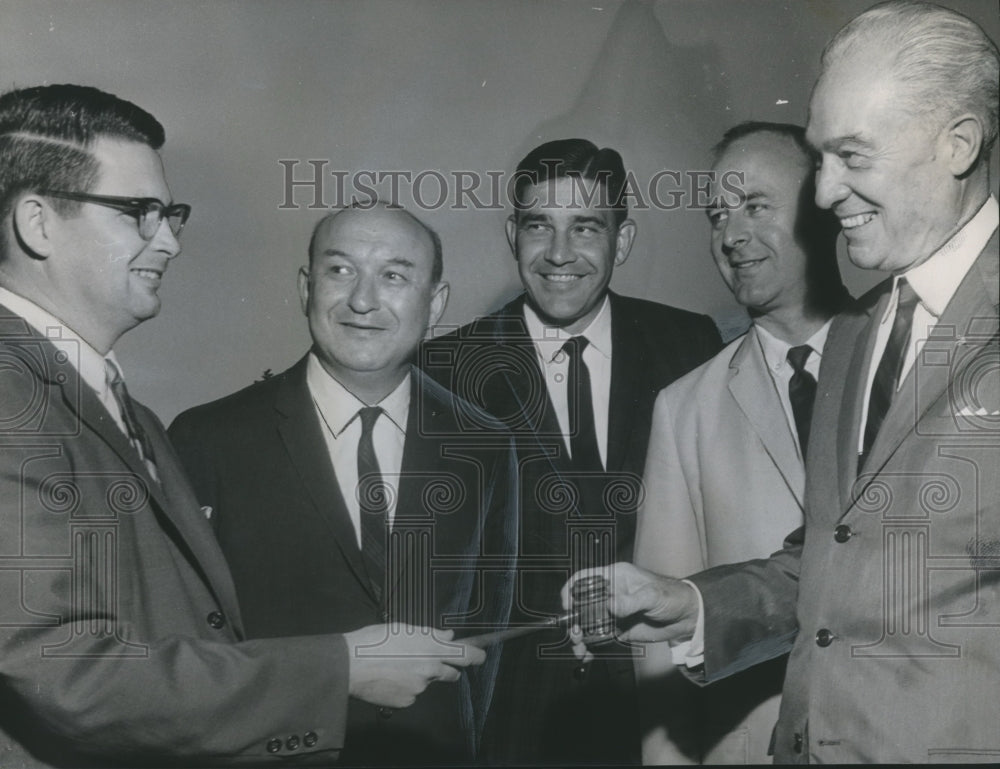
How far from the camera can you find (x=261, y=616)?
2.62 m

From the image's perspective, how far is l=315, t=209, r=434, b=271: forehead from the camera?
269 centimetres

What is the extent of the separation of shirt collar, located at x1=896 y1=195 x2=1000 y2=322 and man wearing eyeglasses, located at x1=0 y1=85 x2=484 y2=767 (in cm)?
131

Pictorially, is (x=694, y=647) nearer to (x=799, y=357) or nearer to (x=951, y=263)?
(x=799, y=357)

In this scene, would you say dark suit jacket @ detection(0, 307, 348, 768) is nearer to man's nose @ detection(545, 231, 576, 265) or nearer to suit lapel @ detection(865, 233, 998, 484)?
man's nose @ detection(545, 231, 576, 265)

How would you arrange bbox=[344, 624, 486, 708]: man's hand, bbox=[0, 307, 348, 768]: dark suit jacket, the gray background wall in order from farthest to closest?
1. the gray background wall
2. bbox=[344, 624, 486, 708]: man's hand
3. bbox=[0, 307, 348, 768]: dark suit jacket

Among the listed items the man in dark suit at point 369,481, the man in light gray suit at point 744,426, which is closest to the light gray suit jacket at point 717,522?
the man in light gray suit at point 744,426

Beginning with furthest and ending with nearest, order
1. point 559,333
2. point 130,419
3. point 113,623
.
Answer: point 559,333 → point 130,419 → point 113,623

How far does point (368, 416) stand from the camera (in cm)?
271

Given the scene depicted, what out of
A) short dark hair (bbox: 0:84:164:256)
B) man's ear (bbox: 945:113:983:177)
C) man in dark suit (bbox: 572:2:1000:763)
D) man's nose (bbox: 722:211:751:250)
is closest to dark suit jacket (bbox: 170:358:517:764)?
man in dark suit (bbox: 572:2:1000:763)

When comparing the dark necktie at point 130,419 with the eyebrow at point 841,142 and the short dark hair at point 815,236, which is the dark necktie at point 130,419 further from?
the eyebrow at point 841,142

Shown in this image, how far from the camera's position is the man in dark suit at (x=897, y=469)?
254 centimetres

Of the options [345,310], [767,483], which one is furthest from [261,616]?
[767,483]

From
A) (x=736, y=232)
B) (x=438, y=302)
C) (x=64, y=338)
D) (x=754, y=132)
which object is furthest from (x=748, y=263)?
(x=64, y=338)

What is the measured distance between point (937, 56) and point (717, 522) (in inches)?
45.8
